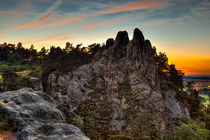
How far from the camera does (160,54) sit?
69.8 m

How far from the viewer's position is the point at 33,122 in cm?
1049

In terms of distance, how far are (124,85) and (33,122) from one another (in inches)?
1460

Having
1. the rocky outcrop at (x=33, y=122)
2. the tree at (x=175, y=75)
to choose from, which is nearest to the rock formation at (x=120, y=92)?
the tree at (x=175, y=75)

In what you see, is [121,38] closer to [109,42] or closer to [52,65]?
[109,42]

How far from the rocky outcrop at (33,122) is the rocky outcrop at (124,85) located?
96.9ft

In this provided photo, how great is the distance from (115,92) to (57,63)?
95.5 ft

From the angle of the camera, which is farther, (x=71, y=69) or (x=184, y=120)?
(x=71, y=69)

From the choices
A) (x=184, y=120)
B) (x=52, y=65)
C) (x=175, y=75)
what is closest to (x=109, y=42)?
(x=52, y=65)

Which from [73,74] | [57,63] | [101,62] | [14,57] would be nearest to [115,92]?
[101,62]

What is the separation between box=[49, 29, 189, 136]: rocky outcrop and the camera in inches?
1591

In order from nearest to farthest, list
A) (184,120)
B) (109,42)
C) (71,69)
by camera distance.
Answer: (184,120) < (71,69) < (109,42)

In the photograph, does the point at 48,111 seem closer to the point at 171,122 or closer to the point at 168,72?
the point at 171,122

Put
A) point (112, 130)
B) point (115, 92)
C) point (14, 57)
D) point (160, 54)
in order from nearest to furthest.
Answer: point (112, 130)
point (115, 92)
point (160, 54)
point (14, 57)

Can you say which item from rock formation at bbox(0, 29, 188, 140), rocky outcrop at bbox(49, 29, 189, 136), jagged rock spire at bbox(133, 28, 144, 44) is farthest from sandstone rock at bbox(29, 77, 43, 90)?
jagged rock spire at bbox(133, 28, 144, 44)
